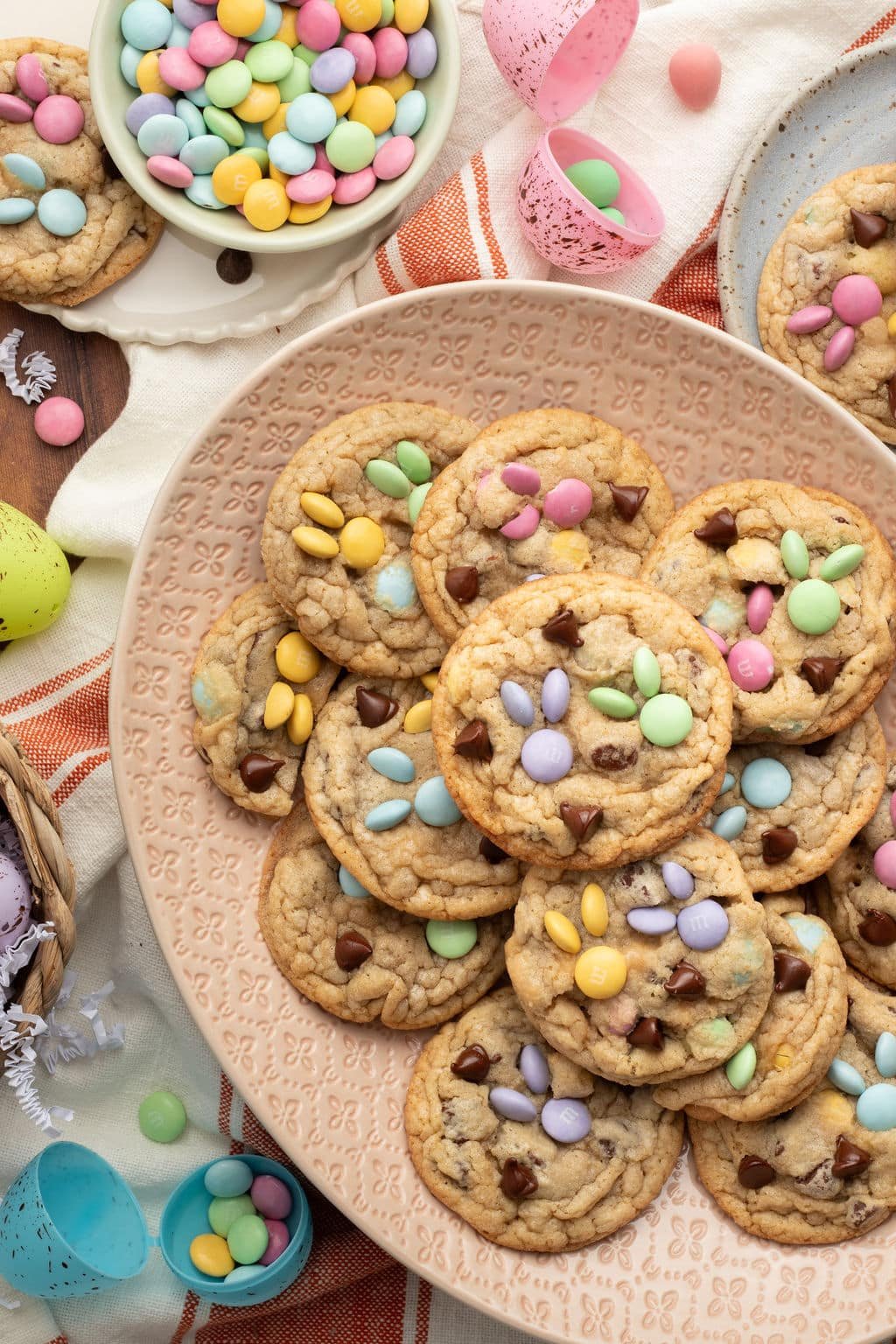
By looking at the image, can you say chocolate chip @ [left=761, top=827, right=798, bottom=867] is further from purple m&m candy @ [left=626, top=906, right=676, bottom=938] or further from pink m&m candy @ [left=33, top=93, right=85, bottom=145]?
pink m&m candy @ [left=33, top=93, right=85, bottom=145]

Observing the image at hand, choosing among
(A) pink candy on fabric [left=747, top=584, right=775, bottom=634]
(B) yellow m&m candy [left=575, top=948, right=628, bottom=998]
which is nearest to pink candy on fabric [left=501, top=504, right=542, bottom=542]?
(A) pink candy on fabric [left=747, top=584, right=775, bottom=634]

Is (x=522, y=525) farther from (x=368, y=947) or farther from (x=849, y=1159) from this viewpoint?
(x=849, y=1159)

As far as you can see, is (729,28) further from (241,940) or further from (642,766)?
(241,940)

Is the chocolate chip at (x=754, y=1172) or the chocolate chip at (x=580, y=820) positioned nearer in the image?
the chocolate chip at (x=580, y=820)

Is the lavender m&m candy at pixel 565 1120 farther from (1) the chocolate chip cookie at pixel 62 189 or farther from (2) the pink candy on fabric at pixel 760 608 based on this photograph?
(1) the chocolate chip cookie at pixel 62 189

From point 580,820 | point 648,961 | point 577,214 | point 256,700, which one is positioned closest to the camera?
point 580,820

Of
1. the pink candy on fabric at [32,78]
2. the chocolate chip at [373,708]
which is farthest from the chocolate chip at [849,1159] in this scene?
the pink candy on fabric at [32,78]

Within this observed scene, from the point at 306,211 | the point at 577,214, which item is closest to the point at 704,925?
A: the point at 577,214
